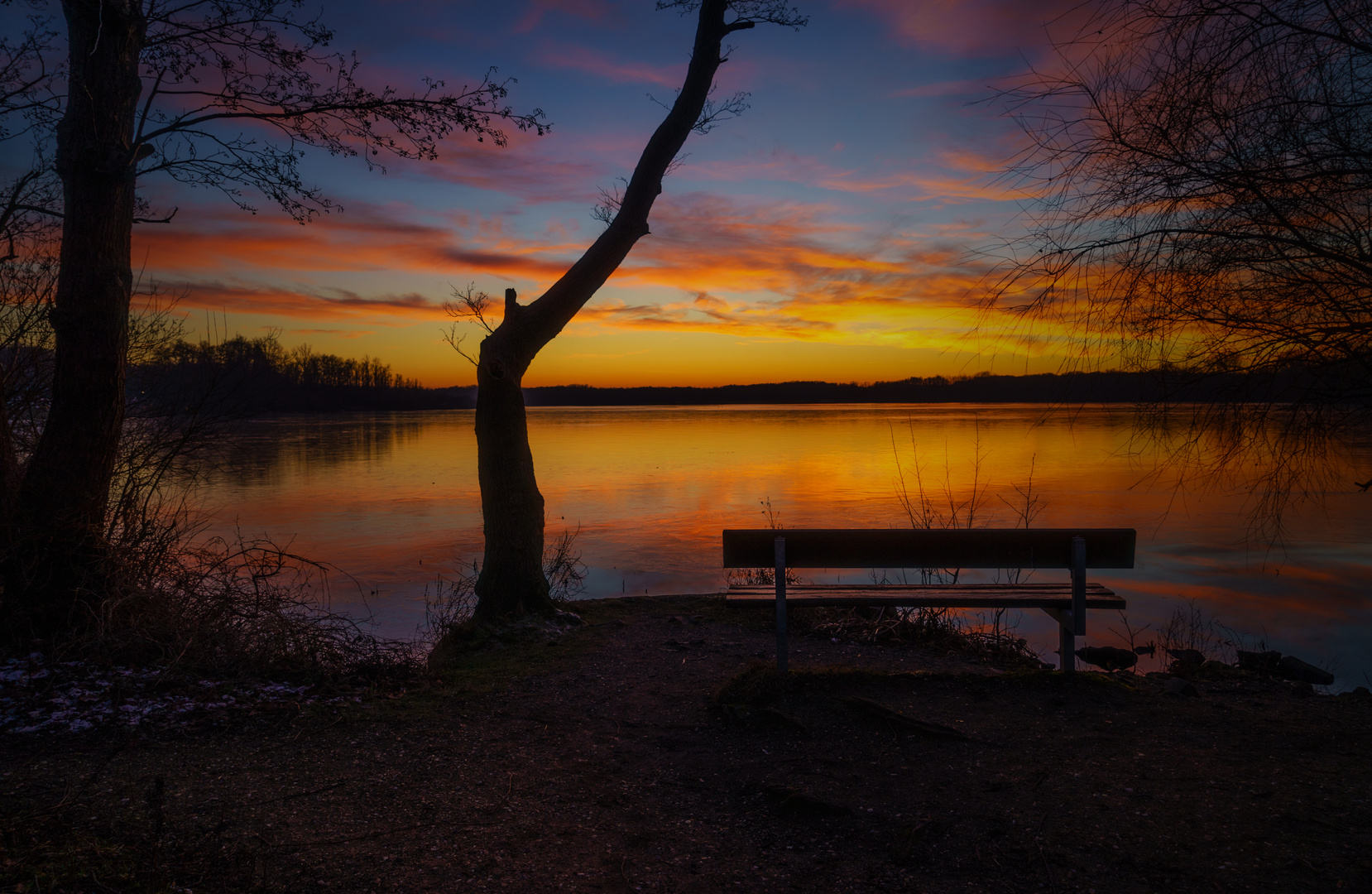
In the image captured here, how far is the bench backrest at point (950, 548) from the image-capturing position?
5113mm

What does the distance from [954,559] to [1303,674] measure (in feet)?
16.3

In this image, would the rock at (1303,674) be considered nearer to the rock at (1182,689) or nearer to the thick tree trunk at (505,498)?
the rock at (1182,689)

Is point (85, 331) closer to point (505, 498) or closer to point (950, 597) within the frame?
point (505, 498)

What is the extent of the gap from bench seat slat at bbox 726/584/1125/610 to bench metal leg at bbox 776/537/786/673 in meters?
0.09

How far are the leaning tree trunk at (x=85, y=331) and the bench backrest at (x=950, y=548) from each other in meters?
4.99

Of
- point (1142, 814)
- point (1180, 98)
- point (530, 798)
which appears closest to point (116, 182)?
point (530, 798)

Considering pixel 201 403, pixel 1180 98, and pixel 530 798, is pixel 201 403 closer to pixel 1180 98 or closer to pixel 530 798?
pixel 530 798

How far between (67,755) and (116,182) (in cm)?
441

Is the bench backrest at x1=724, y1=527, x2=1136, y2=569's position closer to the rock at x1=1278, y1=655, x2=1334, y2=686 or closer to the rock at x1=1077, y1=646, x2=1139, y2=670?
the rock at x1=1077, y1=646, x2=1139, y2=670

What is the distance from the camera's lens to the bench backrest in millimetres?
5113

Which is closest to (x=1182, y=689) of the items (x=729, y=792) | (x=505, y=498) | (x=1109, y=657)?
(x=1109, y=657)

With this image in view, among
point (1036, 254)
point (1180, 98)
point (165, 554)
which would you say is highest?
point (1180, 98)

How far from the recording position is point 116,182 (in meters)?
5.91

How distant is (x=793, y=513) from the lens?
19.0 m
